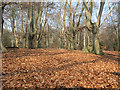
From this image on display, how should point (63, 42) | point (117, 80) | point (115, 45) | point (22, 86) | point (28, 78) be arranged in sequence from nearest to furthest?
1. point (22, 86)
2. point (28, 78)
3. point (117, 80)
4. point (115, 45)
5. point (63, 42)

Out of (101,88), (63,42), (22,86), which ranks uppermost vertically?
(63,42)

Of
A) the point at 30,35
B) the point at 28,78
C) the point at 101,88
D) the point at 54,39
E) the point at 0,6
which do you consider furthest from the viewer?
the point at 54,39

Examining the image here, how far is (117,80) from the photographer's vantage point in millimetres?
4105

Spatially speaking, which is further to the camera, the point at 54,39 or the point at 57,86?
the point at 54,39

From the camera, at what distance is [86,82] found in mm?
3768

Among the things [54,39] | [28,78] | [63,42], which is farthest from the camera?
[54,39]

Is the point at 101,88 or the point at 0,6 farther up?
the point at 0,6

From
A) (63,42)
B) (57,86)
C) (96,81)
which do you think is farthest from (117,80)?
(63,42)

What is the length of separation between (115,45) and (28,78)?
21917 millimetres

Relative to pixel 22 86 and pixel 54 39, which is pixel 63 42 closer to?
pixel 54 39

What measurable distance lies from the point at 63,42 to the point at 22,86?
2009 cm

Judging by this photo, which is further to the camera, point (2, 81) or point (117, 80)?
point (117, 80)

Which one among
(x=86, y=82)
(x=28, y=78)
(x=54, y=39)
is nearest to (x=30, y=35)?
(x=28, y=78)

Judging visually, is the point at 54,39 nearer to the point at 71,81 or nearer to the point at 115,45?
the point at 115,45
